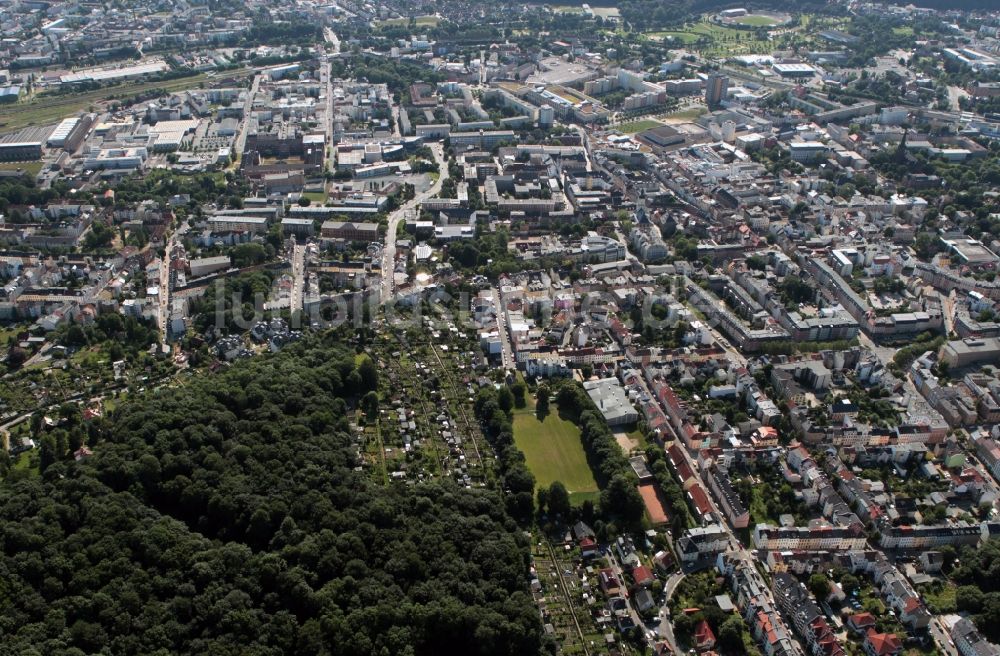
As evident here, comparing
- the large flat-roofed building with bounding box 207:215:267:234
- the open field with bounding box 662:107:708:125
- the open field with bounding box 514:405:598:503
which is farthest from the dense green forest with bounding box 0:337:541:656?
the open field with bounding box 662:107:708:125

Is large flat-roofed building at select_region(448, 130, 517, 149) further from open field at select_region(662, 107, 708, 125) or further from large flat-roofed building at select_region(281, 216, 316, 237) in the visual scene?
large flat-roofed building at select_region(281, 216, 316, 237)

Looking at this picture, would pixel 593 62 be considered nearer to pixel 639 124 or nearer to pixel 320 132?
pixel 639 124

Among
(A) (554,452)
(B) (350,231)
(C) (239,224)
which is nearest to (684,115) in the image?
(B) (350,231)

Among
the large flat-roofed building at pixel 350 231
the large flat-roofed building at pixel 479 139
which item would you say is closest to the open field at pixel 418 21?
the large flat-roofed building at pixel 479 139

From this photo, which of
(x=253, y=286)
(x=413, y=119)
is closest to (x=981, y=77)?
(x=413, y=119)

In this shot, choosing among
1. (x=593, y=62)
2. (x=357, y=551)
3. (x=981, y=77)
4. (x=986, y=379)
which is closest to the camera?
(x=357, y=551)

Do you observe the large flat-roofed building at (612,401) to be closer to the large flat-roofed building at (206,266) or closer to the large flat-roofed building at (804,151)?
the large flat-roofed building at (206,266)

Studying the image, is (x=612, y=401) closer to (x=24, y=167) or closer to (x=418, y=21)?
(x=24, y=167)

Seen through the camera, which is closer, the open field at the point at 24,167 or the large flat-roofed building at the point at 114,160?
the open field at the point at 24,167
